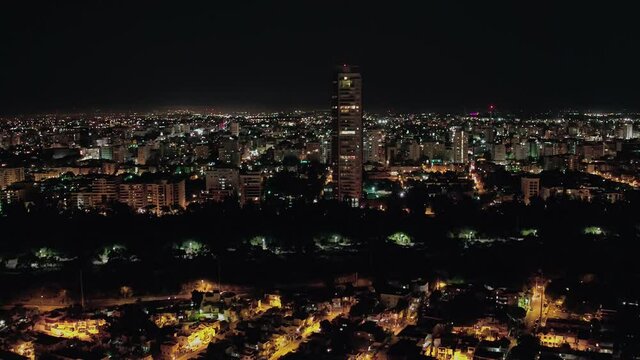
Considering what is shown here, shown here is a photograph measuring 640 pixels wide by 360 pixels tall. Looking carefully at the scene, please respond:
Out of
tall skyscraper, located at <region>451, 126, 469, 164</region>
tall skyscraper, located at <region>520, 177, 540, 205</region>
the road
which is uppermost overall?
tall skyscraper, located at <region>451, 126, 469, 164</region>

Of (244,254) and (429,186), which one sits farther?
(429,186)

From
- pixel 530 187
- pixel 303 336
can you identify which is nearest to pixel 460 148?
pixel 530 187

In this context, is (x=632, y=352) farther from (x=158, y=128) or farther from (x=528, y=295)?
(x=158, y=128)

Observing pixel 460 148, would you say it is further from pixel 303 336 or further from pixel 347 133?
pixel 303 336

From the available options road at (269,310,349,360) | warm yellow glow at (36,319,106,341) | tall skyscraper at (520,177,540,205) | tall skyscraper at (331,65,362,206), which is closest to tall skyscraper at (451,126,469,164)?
tall skyscraper at (520,177,540,205)

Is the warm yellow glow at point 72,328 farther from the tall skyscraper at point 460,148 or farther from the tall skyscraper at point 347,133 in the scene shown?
the tall skyscraper at point 460,148

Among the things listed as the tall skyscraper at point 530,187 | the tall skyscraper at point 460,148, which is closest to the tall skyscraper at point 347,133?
the tall skyscraper at point 530,187

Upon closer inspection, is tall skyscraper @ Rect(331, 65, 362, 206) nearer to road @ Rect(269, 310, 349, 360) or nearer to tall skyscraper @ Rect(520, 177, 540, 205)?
tall skyscraper @ Rect(520, 177, 540, 205)

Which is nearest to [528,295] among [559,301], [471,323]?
[559,301]

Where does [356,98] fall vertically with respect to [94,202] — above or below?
above
